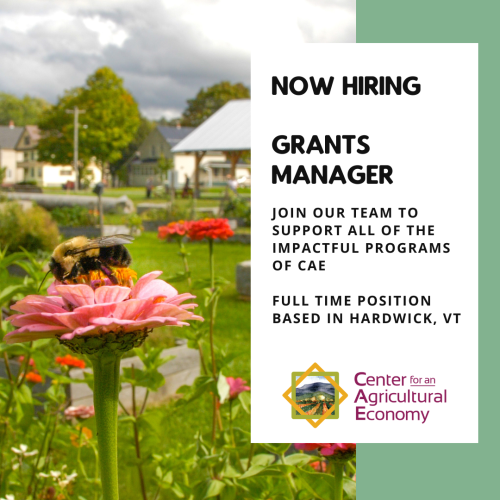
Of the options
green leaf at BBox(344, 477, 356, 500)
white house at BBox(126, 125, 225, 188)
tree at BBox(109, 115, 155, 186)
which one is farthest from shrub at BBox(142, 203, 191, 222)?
white house at BBox(126, 125, 225, 188)

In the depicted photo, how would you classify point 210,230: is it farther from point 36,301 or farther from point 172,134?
point 172,134

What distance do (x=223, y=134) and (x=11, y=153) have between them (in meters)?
62.2

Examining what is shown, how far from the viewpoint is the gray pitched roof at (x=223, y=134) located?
2091 cm

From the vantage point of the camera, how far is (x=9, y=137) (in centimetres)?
7706

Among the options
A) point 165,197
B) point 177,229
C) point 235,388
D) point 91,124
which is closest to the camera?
point 235,388

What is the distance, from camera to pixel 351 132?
119cm

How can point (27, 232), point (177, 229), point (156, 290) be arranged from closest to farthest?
point (156, 290) < point (177, 229) < point (27, 232)

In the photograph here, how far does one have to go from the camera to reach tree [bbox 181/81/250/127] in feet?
227

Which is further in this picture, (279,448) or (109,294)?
(279,448)

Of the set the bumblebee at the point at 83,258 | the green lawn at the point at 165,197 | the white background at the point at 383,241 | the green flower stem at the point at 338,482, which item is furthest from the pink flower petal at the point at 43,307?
the green lawn at the point at 165,197

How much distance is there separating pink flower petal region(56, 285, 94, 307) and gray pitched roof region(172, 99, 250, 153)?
763 inches

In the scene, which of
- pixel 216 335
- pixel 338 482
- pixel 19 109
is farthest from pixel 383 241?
pixel 19 109

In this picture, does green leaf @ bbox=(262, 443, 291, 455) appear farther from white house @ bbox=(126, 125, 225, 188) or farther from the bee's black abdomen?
white house @ bbox=(126, 125, 225, 188)

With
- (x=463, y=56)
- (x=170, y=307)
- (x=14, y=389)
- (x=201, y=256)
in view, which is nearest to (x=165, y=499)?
(x=14, y=389)
